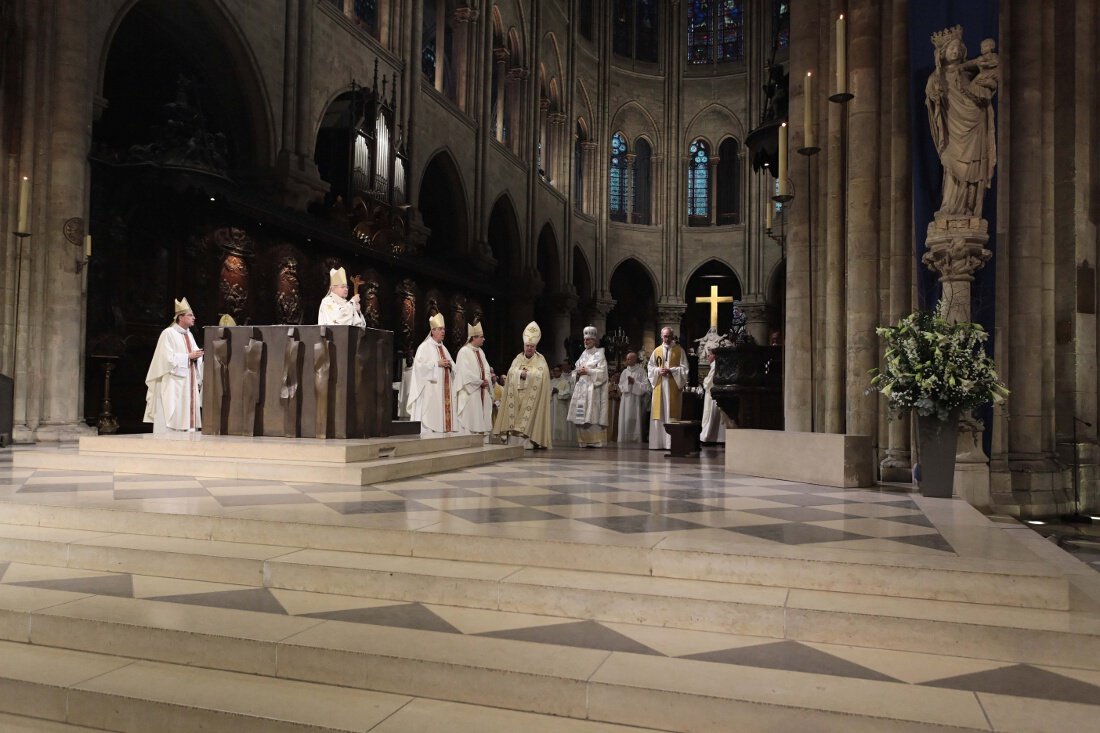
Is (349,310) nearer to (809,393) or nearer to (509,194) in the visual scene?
(809,393)

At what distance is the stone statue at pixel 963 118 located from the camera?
7.54 m

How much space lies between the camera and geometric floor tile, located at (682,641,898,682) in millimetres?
3342

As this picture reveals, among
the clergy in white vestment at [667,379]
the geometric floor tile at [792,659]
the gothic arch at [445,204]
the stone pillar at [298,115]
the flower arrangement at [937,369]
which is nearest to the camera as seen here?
the geometric floor tile at [792,659]

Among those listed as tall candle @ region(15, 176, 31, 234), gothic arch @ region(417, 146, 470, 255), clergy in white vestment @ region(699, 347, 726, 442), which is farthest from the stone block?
gothic arch @ region(417, 146, 470, 255)

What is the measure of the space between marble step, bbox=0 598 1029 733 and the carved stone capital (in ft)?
17.3

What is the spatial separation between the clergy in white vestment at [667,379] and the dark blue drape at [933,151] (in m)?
5.33

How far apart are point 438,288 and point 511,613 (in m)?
17.7

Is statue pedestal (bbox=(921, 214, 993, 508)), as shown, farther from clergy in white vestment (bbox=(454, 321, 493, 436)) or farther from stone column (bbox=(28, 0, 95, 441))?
stone column (bbox=(28, 0, 95, 441))

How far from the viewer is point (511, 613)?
413cm

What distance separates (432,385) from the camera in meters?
12.2

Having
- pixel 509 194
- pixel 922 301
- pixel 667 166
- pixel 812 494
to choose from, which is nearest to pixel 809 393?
pixel 922 301

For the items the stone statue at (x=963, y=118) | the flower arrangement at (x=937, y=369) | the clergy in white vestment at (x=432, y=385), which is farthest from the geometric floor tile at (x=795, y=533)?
the clergy in white vestment at (x=432, y=385)

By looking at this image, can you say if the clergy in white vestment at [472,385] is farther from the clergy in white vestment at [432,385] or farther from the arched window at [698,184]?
the arched window at [698,184]

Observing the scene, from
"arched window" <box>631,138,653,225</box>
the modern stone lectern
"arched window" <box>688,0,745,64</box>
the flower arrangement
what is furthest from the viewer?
"arched window" <box>631,138,653,225</box>
